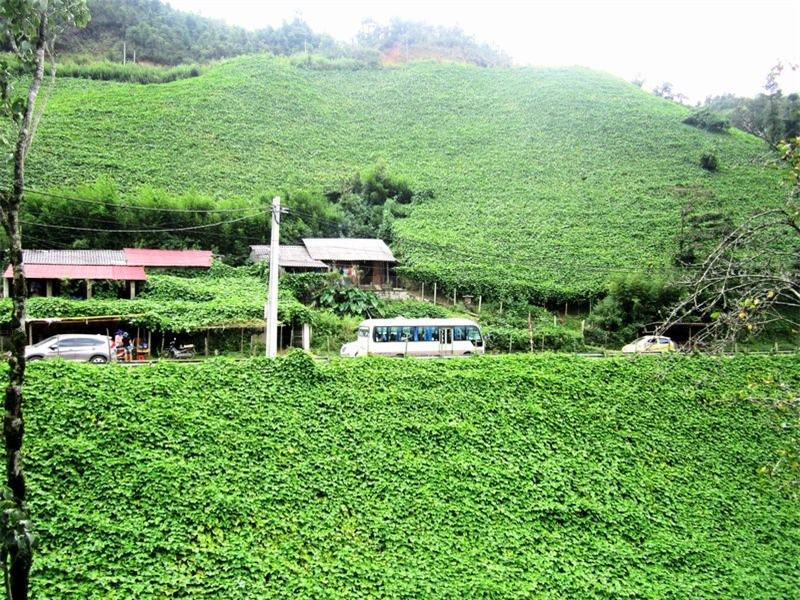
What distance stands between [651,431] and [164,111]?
43.9 metres

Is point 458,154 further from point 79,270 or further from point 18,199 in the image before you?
point 18,199

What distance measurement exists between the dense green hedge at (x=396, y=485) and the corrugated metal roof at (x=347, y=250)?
45.2 ft

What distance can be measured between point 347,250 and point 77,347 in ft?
48.7

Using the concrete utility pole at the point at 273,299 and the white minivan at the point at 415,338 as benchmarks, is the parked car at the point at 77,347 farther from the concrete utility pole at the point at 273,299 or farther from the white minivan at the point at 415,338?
the white minivan at the point at 415,338

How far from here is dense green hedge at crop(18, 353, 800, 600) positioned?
8.98 metres

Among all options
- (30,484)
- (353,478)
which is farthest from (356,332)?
(30,484)

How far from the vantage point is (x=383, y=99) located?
5775 centimetres

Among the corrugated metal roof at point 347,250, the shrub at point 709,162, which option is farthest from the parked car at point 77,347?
the shrub at point 709,162

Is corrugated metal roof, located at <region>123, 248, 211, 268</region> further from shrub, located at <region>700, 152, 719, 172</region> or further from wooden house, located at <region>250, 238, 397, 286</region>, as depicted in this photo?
shrub, located at <region>700, 152, 719, 172</region>

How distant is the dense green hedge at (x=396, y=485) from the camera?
29.5ft

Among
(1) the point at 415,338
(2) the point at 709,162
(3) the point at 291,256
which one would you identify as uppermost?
(2) the point at 709,162

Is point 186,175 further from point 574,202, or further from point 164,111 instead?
point 574,202

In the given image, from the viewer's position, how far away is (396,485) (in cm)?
1080

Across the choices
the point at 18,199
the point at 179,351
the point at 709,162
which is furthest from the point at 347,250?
the point at 709,162
